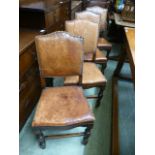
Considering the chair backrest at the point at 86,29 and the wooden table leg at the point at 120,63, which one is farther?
the wooden table leg at the point at 120,63

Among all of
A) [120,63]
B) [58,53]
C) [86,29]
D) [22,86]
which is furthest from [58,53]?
[120,63]

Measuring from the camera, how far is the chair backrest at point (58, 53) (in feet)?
5.30

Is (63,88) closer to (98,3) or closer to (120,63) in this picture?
(120,63)

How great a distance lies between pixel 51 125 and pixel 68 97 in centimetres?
31

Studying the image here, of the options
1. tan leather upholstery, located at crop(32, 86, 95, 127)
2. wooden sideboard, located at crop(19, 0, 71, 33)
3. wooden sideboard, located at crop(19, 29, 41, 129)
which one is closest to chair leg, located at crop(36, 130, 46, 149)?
tan leather upholstery, located at crop(32, 86, 95, 127)

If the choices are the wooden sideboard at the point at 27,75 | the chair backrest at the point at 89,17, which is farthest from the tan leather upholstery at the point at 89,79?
the chair backrest at the point at 89,17

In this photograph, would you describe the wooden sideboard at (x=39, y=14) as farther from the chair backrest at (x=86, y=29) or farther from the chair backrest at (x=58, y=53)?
the chair backrest at (x=58, y=53)

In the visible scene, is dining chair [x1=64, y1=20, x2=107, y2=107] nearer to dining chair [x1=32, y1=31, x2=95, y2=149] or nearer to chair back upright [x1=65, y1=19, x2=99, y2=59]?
chair back upright [x1=65, y1=19, x2=99, y2=59]

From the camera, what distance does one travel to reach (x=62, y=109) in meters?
1.48

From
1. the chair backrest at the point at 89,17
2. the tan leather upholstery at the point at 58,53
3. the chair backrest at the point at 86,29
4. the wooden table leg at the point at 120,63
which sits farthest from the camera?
the wooden table leg at the point at 120,63

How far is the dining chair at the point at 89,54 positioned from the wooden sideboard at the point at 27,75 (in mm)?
354

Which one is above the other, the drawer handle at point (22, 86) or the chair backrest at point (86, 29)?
the chair backrest at point (86, 29)
